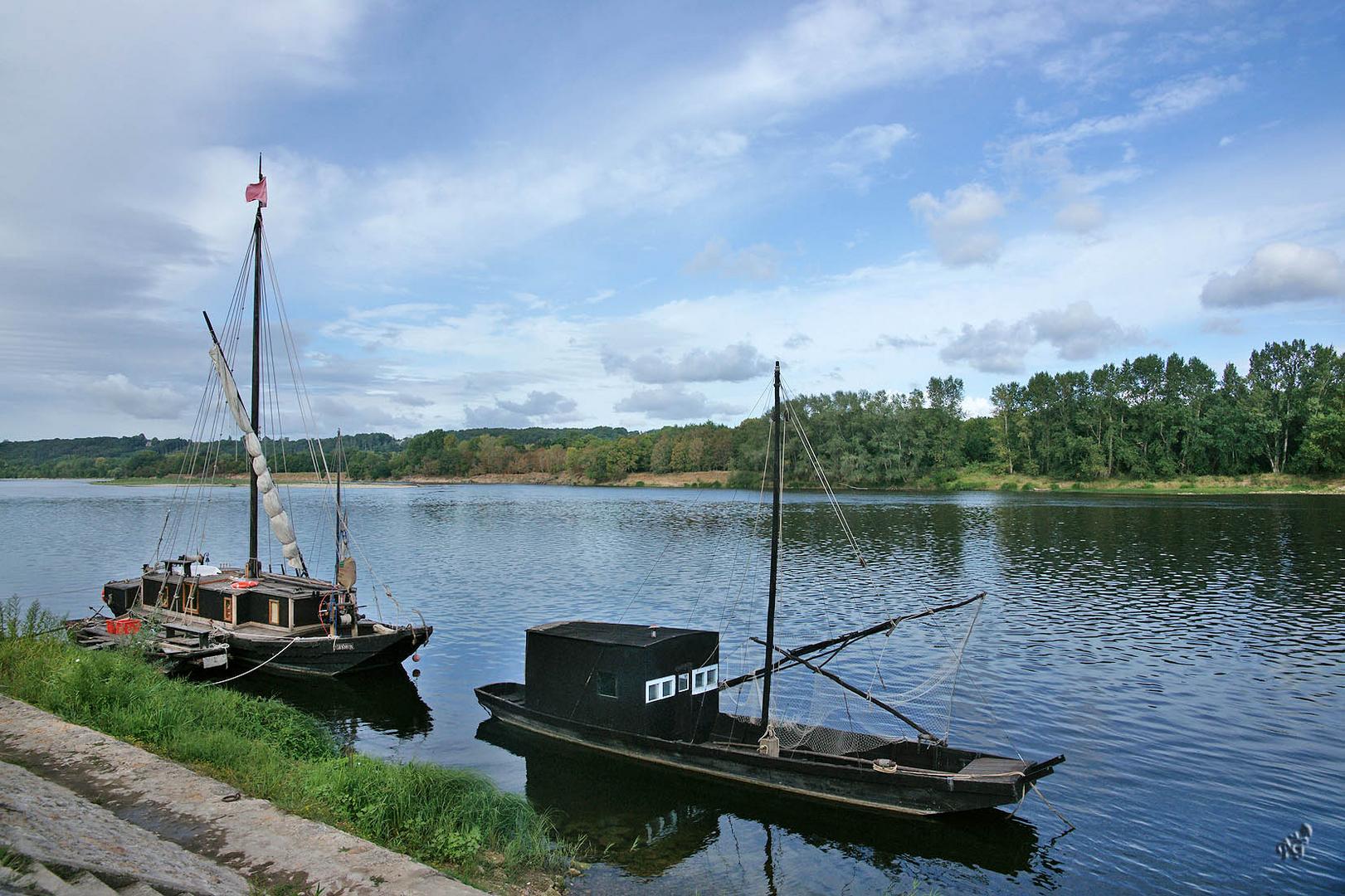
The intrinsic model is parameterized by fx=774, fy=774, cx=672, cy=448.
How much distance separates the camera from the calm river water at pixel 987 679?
1577 cm

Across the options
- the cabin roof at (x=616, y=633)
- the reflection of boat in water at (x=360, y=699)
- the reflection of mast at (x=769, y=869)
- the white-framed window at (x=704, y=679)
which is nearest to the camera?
the reflection of mast at (x=769, y=869)

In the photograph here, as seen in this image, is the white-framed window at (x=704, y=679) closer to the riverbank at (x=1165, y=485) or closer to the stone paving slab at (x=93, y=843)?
the stone paving slab at (x=93, y=843)

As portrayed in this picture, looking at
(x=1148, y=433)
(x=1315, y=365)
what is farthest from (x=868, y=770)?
(x=1315, y=365)

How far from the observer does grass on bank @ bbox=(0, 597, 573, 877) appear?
13125mm

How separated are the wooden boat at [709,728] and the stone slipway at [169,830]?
30.9 feet

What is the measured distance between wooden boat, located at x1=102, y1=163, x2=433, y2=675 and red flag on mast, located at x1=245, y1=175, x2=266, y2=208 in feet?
0.12

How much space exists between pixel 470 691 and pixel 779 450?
15.7 meters

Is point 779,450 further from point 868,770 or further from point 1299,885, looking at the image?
point 1299,885

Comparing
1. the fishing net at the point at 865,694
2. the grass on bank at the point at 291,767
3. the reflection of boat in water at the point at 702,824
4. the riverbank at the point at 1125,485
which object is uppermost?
the riverbank at the point at 1125,485

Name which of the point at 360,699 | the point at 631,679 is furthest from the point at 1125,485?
the point at 360,699

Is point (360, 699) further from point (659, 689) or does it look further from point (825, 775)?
point (825, 775)

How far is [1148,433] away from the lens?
134125mm

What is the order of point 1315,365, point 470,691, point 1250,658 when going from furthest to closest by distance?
point 1315,365 < point 1250,658 < point 470,691

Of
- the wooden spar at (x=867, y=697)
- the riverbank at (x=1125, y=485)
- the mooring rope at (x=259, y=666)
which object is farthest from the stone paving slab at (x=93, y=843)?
the riverbank at (x=1125, y=485)
